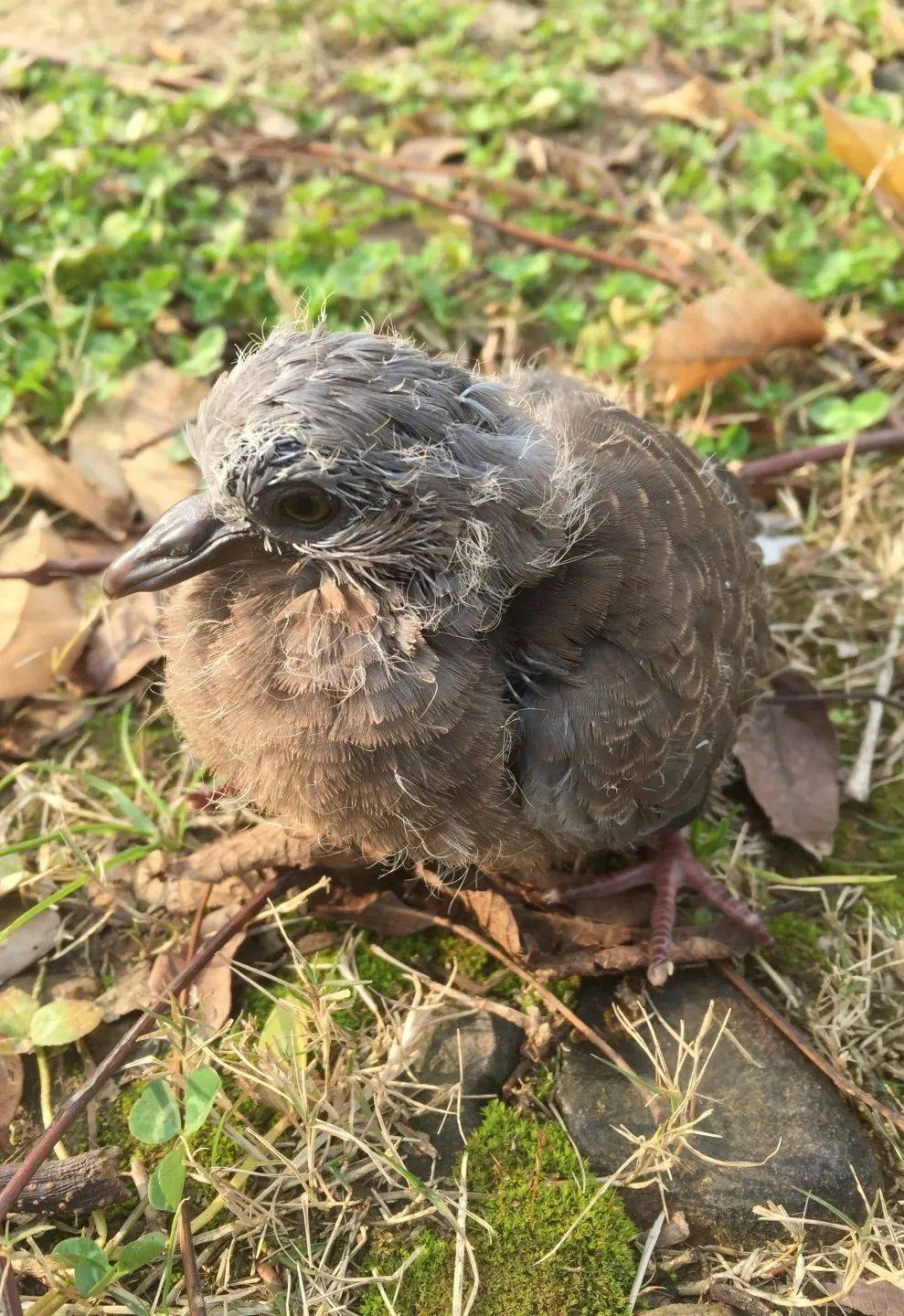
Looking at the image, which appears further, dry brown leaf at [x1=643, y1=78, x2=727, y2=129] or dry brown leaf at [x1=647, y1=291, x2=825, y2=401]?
dry brown leaf at [x1=643, y1=78, x2=727, y2=129]

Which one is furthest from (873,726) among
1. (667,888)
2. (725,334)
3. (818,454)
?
(725,334)

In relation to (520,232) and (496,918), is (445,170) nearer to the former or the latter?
(520,232)

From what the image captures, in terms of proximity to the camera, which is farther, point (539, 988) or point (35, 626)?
point (35, 626)

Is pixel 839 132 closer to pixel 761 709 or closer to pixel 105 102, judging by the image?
pixel 761 709

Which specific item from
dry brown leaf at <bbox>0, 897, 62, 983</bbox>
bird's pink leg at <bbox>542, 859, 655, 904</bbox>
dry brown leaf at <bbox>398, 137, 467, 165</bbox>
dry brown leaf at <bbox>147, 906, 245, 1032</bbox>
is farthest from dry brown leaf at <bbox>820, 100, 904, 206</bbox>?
dry brown leaf at <bbox>0, 897, 62, 983</bbox>

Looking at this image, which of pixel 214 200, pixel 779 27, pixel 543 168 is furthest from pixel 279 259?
pixel 779 27

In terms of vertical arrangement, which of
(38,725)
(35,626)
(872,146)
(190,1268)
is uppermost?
→ (872,146)

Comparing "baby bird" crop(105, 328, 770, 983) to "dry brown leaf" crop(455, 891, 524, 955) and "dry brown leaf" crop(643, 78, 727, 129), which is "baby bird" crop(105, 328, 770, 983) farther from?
"dry brown leaf" crop(643, 78, 727, 129)
